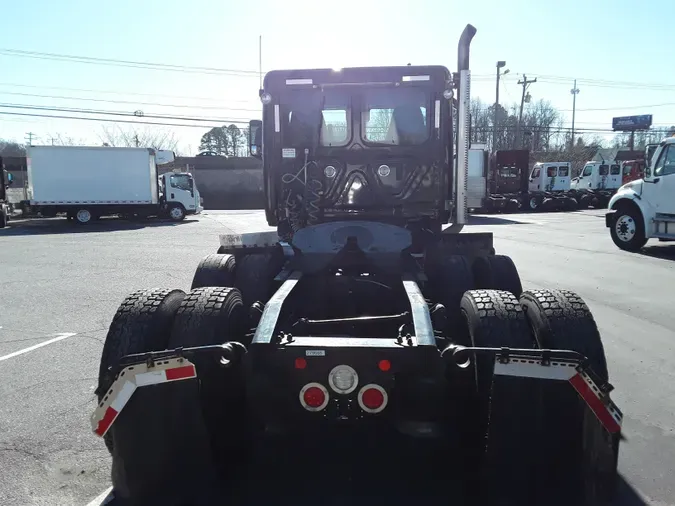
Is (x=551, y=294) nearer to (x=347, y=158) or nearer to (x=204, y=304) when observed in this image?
(x=204, y=304)

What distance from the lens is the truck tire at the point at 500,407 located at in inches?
107

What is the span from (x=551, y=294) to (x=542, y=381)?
819 mm

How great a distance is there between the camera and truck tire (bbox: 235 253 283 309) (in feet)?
16.2

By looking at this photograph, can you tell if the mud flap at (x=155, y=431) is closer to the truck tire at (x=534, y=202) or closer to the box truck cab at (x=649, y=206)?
the box truck cab at (x=649, y=206)

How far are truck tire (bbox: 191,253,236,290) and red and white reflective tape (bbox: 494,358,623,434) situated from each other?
2988 millimetres

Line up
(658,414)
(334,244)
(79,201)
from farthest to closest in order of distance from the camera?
1. (79,201)
2. (334,244)
3. (658,414)

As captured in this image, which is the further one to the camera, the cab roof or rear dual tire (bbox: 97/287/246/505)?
the cab roof

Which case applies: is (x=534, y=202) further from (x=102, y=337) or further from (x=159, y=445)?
Answer: (x=159, y=445)

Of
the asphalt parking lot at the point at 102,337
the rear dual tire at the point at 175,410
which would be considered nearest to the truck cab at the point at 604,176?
the asphalt parking lot at the point at 102,337

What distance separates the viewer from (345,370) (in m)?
2.79

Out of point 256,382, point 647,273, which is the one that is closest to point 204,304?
point 256,382

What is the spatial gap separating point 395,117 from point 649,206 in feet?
33.4

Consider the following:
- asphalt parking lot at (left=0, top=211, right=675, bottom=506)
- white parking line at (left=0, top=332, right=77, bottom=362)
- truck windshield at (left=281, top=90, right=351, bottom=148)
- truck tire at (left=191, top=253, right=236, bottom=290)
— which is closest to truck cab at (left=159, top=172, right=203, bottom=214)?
asphalt parking lot at (left=0, top=211, right=675, bottom=506)

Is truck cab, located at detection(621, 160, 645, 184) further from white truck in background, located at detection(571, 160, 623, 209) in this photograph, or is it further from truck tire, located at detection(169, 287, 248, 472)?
truck tire, located at detection(169, 287, 248, 472)
